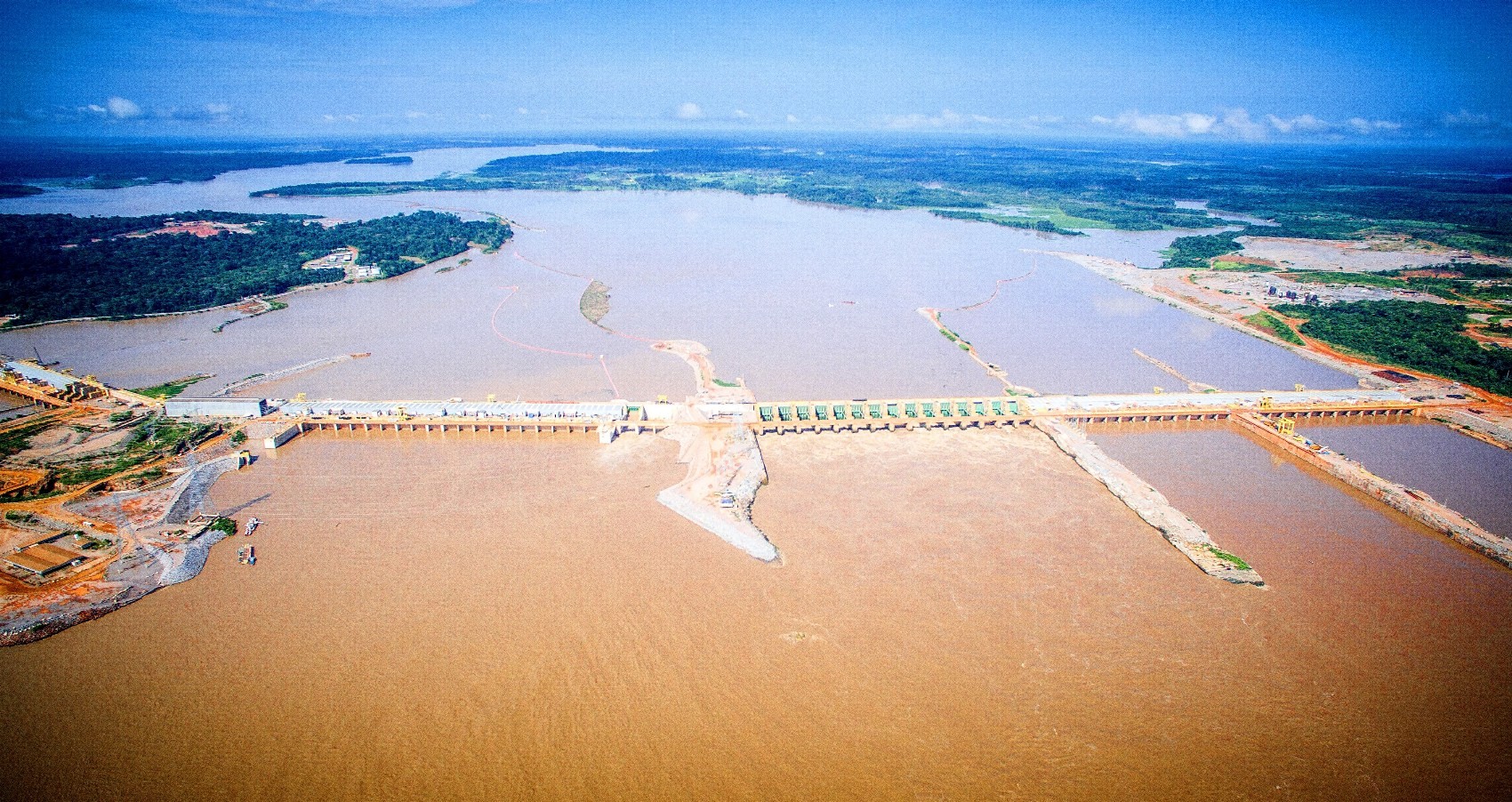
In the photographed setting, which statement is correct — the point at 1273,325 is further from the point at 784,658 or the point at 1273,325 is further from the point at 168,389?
the point at 168,389

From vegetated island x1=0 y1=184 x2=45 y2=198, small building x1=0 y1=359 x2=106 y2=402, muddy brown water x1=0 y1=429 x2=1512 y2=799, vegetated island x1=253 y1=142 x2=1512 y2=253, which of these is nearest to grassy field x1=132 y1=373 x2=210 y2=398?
small building x1=0 y1=359 x2=106 y2=402

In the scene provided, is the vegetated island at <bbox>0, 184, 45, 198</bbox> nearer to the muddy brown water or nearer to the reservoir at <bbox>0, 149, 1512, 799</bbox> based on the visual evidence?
the reservoir at <bbox>0, 149, 1512, 799</bbox>

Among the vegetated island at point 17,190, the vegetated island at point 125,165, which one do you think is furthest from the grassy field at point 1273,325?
the vegetated island at point 125,165

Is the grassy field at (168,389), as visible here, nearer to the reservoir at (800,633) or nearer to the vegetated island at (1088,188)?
the reservoir at (800,633)

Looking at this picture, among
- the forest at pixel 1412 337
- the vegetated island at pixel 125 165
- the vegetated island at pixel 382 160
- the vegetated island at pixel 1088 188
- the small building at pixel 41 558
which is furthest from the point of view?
the vegetated island at pixel 382 160

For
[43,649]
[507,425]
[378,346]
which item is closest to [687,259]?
[378,346]

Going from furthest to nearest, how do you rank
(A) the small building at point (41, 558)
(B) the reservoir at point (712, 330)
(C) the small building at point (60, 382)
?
1. (B) the reservoir at point (712, 330)
2. (C) the small building at point (60, 382)
3. (A) the small building at point (41, 558)

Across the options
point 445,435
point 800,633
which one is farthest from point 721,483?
point 445,435
